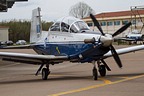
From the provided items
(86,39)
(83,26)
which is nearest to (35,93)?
(86,39)

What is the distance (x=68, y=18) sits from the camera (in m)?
16.4

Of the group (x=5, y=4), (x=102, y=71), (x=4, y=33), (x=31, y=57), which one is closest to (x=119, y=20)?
(x=4, y=33)

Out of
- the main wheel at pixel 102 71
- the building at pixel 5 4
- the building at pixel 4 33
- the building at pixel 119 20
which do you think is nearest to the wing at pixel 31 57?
the main wheel at pixel 102 71

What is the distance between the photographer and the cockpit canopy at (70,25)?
15809mm

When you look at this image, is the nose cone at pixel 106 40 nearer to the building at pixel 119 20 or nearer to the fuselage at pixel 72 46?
the fuselage at pixel 72 46

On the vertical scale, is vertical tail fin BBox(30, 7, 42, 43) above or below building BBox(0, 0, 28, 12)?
below

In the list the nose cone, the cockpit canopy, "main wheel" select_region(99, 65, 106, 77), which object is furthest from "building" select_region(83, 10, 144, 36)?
the nose cone

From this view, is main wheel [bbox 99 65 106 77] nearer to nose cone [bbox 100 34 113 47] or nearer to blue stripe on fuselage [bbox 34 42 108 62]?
blue stripe on fuselage [bbox 34 42 108 62]

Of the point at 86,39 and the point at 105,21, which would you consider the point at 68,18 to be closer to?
the point at 86,39

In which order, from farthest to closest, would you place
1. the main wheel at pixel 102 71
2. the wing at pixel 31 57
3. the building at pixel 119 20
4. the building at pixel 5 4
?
1. the building at pixel 119 20
2. the building at pixel 5 4
3. the main wheel at pixel 102 71
4. the wing at pixel 31 57

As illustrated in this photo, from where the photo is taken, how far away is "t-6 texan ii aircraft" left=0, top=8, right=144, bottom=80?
1460 centimetres

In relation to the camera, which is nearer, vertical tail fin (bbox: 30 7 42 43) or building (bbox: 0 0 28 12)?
vertical tail fin (bbox: 30 7 42 43)

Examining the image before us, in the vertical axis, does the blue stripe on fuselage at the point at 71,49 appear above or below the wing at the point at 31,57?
above

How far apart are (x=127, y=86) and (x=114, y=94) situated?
193cm
